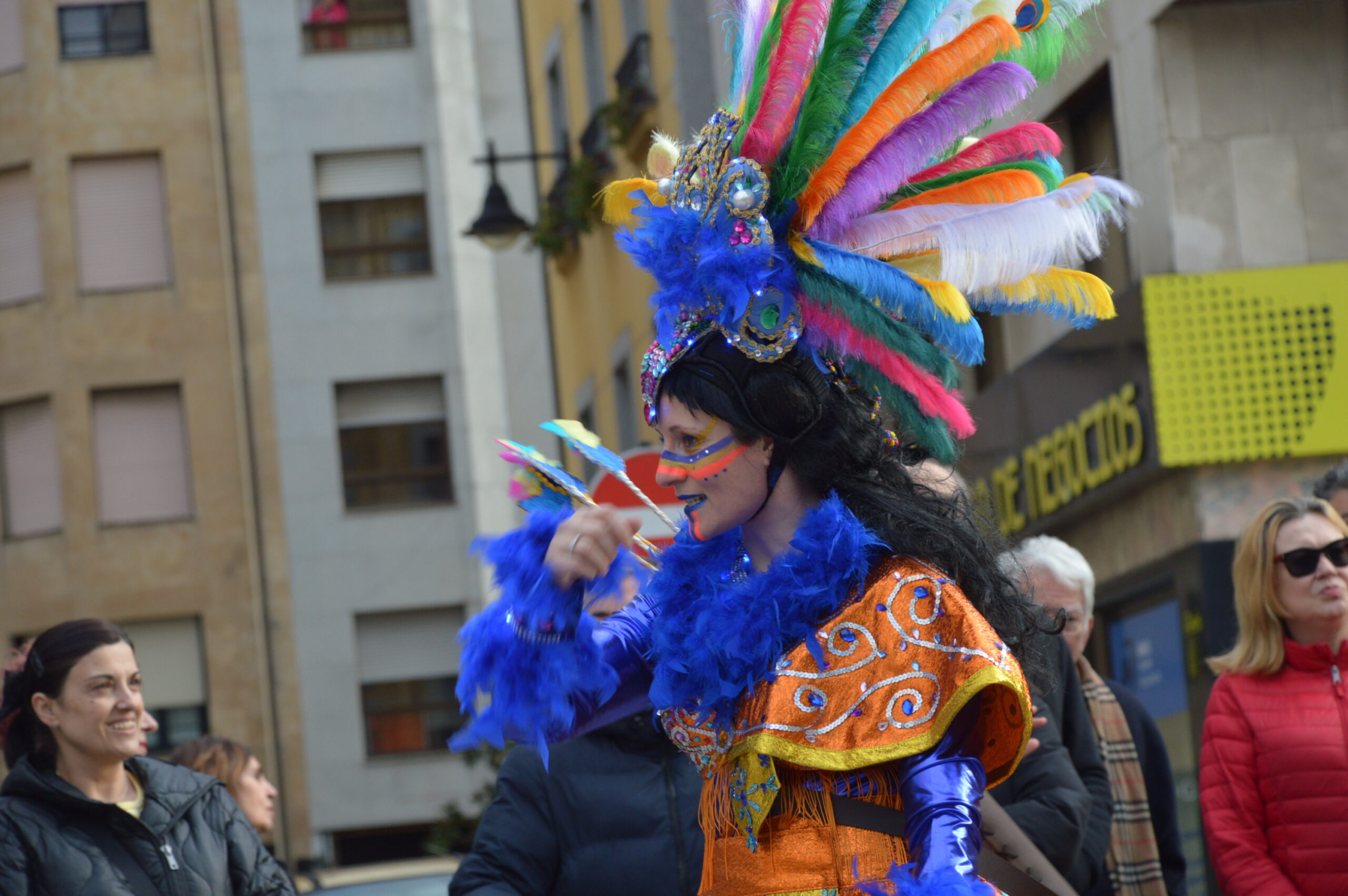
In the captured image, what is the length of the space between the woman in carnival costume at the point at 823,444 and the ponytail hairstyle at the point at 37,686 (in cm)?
251

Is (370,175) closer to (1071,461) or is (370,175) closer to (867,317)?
(1071,461)

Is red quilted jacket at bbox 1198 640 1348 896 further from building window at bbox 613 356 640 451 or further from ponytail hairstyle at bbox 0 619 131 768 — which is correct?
building window at bbox 613 356 640 451

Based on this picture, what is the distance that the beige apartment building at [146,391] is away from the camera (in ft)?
93.1

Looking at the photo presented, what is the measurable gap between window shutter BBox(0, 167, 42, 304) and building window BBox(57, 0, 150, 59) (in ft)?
6.79

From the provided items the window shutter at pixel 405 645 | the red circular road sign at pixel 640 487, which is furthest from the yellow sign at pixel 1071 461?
the window shutter at pixel 405 645

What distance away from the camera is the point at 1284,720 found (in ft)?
17.4

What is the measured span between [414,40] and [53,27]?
17.3 feet

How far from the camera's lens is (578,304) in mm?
21750

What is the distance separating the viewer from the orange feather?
10.8ft

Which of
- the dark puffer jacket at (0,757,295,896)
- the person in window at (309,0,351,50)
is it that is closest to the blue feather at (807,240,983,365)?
the dark puffer jacket at (0,757,295,896)

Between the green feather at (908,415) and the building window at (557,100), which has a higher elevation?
the building window at (557,100)

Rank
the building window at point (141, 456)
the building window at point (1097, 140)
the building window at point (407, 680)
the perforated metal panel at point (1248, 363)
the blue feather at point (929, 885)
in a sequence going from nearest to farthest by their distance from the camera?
the blue feather at point (929, 885) < the perforated metal panel at point (1248, 363) < the building window at point (1097, 140) < the building window at point (141, 456) < the building window at point (407, 680)

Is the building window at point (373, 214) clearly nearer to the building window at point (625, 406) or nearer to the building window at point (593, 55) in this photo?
the building window at point (593, 55)

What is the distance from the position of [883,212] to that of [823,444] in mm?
388
